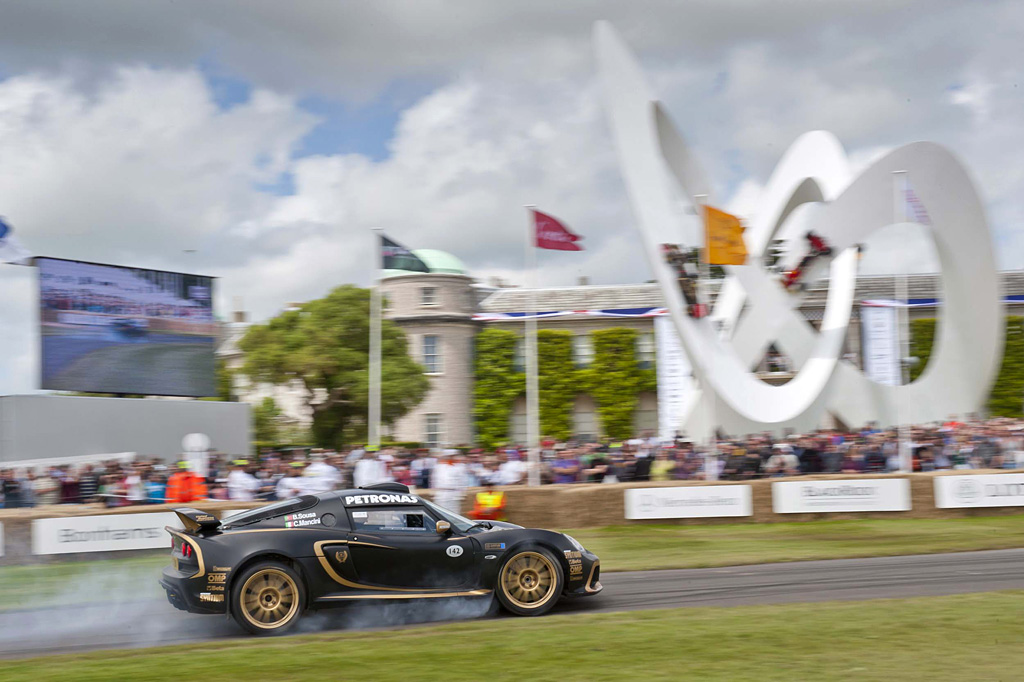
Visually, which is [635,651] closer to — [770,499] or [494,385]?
[770,499]

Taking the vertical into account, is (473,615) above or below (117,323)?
below

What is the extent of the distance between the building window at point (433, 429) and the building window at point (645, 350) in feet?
41.4

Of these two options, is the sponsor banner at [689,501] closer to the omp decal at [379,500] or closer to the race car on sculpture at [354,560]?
the race car on sculpture at [354,560]

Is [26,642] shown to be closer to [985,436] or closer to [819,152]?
[985,436]

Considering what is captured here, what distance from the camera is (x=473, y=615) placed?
32.0 feet

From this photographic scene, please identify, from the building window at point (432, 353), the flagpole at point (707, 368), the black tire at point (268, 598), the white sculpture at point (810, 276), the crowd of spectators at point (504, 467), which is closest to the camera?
the black tire at point (268, 598)

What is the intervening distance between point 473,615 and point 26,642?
4.55 metres

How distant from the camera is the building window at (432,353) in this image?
5522 centimetres

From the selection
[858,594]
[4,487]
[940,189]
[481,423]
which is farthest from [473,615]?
[481,423]

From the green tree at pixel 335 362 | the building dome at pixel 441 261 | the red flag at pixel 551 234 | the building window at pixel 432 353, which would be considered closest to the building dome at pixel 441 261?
the building dome at pixel 441 261

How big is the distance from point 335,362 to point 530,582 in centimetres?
3921

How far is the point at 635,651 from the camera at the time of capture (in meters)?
7.84

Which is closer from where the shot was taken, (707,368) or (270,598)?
(270,598)

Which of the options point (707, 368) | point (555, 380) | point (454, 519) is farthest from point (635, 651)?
point (555, 380)
